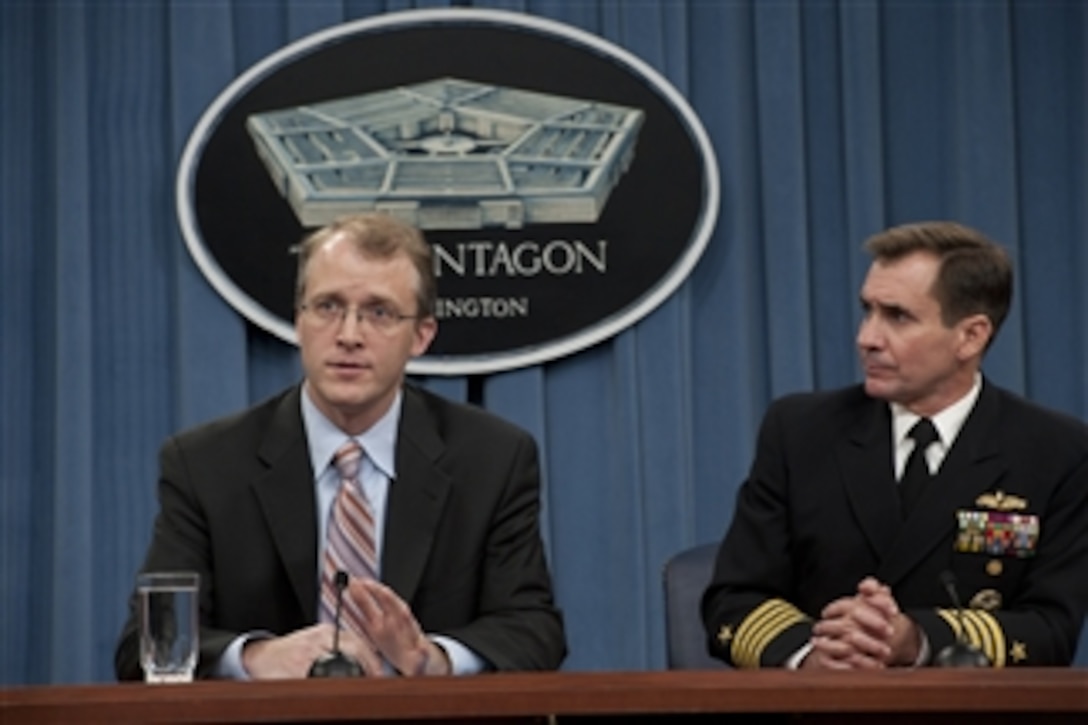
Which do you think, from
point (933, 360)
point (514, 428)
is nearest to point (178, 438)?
point (514, 428)

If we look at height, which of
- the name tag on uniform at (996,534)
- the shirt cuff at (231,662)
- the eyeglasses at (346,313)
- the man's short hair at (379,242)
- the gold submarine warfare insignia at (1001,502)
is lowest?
the shirt cuff at (231,662)

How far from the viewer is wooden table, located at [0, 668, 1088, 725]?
2188 mm

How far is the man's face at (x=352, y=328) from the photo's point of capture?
3.28 m

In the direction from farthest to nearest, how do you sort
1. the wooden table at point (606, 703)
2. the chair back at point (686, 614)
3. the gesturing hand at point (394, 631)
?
the chair back at point (686, 614) → the gesturing hand at point (394, 631) → the wooden table at point (606, 703)

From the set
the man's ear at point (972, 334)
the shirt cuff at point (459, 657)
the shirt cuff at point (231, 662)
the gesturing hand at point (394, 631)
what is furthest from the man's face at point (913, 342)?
the shirt cuff at point (231, 662)

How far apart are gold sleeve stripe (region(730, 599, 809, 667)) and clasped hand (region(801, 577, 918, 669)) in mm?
171

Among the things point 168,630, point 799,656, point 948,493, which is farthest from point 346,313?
point 948,493

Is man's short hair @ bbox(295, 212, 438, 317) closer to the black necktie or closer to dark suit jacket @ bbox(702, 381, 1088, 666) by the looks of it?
dark suit jacket @ bbox(702, 381, 1088, 666)

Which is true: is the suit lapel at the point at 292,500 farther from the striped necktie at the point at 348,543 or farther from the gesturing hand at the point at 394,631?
the gesturing hand at the point at 394,631

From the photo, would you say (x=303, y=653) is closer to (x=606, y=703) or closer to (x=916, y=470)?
(x=606, y=703)

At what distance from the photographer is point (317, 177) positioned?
4.35 m

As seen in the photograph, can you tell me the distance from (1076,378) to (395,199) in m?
1.56

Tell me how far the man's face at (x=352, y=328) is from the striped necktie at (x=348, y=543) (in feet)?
0.52

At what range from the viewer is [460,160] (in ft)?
14.3
